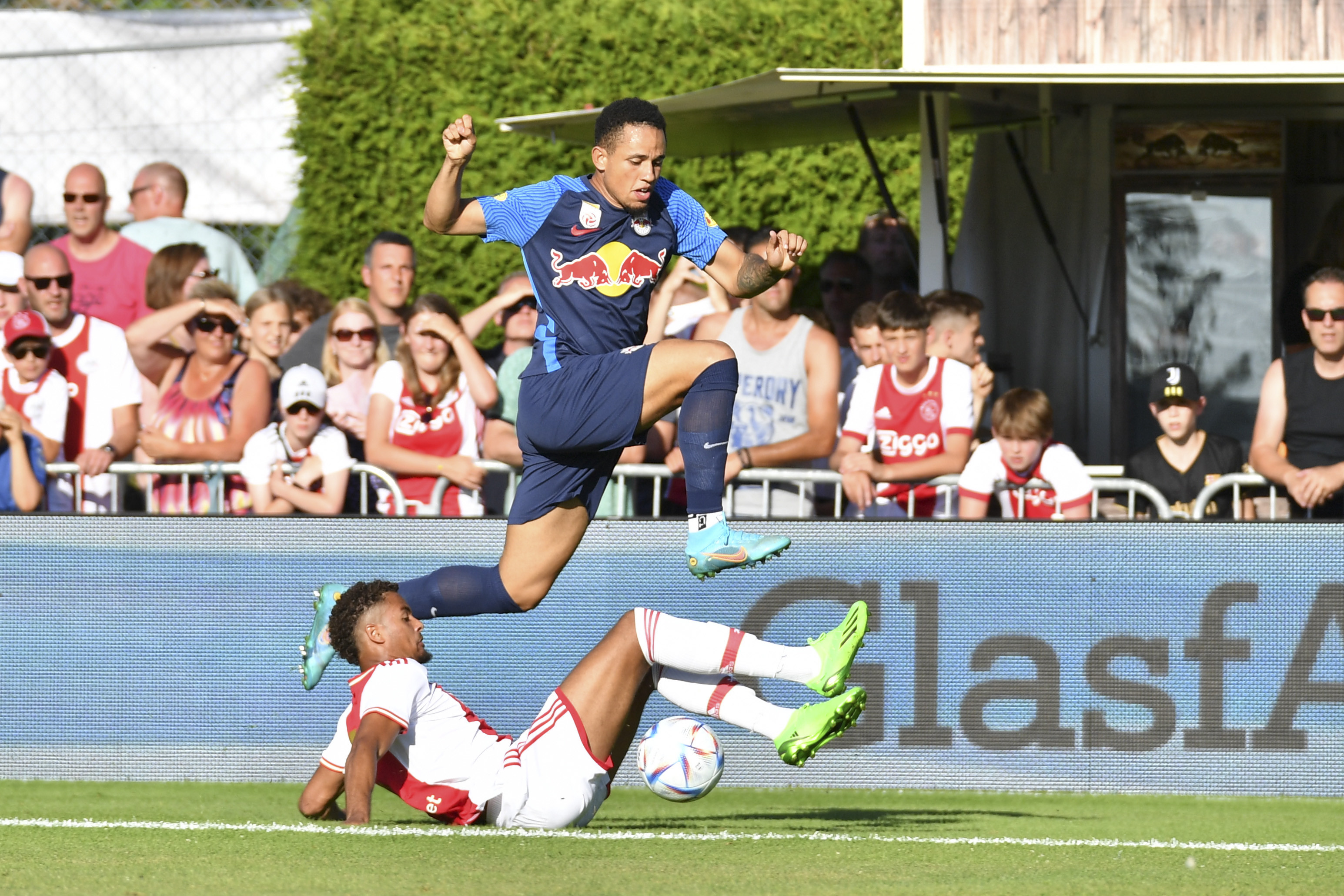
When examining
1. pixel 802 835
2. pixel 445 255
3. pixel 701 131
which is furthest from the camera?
pixel 445 255

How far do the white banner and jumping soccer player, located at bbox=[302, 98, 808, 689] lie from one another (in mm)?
9229

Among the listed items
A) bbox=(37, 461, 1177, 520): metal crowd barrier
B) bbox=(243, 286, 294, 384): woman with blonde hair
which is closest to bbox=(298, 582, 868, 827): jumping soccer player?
bbox=(37, 461, 1177, 520): metal crowd barrier

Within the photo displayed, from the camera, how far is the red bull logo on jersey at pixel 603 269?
6.07m

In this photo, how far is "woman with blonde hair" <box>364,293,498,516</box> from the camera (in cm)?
905

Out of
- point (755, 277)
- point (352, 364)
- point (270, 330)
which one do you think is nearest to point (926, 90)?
point (352, 364)

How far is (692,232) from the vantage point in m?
6.29

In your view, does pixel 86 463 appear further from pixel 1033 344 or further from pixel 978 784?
pixel 1033 344

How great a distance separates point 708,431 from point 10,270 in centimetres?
561

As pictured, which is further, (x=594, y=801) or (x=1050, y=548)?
(x=1050, y=548)

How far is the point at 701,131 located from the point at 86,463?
5.03m

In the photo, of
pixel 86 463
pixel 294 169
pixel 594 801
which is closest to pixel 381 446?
pixel 86 463

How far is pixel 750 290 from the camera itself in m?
6.11

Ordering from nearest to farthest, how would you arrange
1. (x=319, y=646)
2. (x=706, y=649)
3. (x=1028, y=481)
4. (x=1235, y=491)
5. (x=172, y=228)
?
(x=706, y=649) → (x=319, y=646) → (x=1235, y=491) → (x=1028, y=481) → (x=172, y=228)

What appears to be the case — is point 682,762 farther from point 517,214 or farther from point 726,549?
point 517,214
